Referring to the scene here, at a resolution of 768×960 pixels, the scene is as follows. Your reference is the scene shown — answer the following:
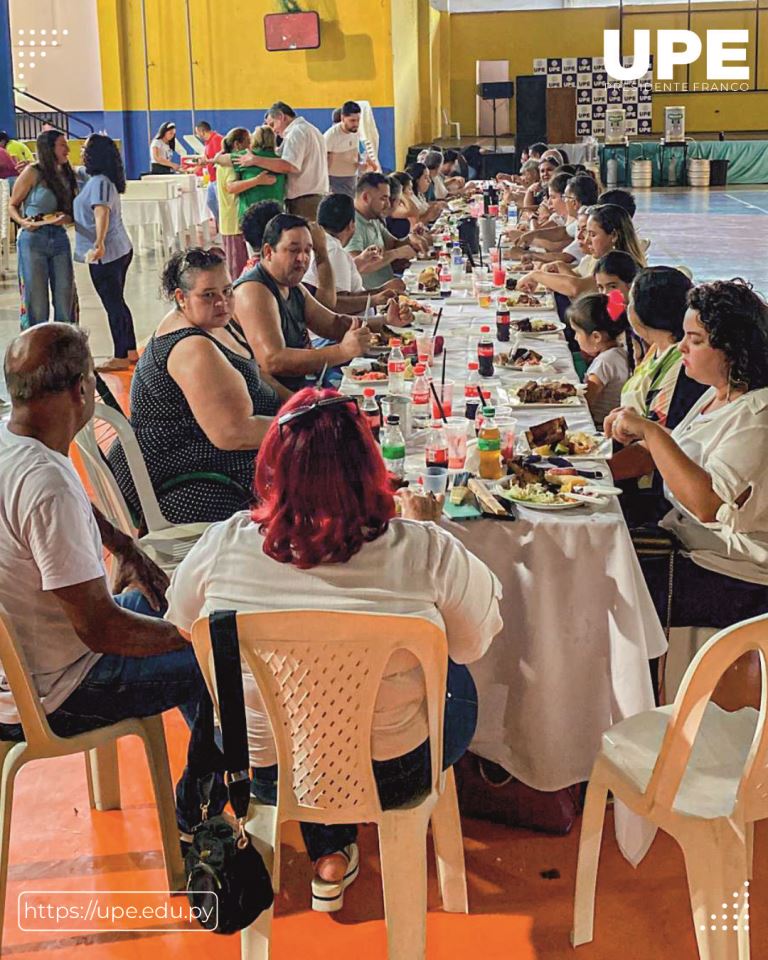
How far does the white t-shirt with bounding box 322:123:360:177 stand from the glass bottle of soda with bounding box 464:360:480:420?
6.37m

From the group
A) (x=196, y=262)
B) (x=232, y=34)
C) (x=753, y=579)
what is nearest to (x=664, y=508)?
(x=753, y=579)

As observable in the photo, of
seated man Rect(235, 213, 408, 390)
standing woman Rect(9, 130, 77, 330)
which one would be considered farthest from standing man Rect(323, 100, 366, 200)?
seated man Rect(235, 213, 408, 390)

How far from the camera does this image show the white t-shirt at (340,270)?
553 centimetres

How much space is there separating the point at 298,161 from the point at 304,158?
2.3 inches

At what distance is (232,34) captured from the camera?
1387 cm

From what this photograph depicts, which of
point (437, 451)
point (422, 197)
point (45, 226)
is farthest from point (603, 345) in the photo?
point (422, 197)

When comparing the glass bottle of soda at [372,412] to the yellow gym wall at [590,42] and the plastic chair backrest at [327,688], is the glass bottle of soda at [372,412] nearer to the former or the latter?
the plastic chair backrest at [327,688]

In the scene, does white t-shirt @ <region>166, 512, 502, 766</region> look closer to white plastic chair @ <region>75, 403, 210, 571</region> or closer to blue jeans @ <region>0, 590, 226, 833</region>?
blue jeans @ <region>0, 590, 226, 833</region>

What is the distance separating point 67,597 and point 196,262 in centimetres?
135

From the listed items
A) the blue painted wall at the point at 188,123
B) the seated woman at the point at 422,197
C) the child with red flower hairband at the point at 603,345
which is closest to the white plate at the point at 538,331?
the child with red flower hairband at the point at 603,345

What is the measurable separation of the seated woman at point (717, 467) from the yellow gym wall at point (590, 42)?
1994 centimetres

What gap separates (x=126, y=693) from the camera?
7.35 ft

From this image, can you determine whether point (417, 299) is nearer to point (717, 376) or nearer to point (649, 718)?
point (717, 376)

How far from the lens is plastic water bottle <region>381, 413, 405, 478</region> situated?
282 centimetres
